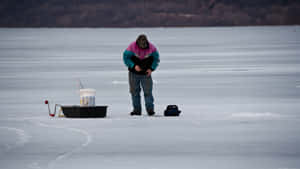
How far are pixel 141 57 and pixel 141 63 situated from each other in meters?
0.10

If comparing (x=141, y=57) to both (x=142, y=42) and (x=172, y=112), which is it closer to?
(x=142, y=42)

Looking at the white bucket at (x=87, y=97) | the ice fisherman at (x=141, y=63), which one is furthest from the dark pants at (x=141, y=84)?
the white bucket at (x=87, y=97)

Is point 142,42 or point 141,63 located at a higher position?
point 142,42

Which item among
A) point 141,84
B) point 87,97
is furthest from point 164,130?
point 141,84

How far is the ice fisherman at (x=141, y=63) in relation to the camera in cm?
1212

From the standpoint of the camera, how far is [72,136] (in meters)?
10.3

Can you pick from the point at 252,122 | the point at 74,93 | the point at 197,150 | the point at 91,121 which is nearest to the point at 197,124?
the point at 252,122

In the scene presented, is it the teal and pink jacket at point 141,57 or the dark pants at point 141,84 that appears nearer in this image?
the teal and pink jacket at point 141,57

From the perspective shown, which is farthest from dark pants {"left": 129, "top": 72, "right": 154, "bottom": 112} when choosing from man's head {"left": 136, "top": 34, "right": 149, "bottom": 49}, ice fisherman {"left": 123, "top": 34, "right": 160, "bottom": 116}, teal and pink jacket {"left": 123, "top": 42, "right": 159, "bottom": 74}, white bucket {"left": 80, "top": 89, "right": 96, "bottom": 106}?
white bucket {"left": 80, "top": 89, "right": 96, "bottom": 106}

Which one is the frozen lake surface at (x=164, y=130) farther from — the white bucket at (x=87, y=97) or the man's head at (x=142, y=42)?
the man's head at (x=142, y=42)

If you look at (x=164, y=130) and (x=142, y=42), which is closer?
(x=164, y=130)

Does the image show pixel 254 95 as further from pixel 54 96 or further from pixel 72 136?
pixel 72 136

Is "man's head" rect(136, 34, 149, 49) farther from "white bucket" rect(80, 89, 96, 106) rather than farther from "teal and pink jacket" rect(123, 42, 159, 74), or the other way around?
"white bucket" rect(80, 89, 96, 106)

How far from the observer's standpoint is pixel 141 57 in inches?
480
